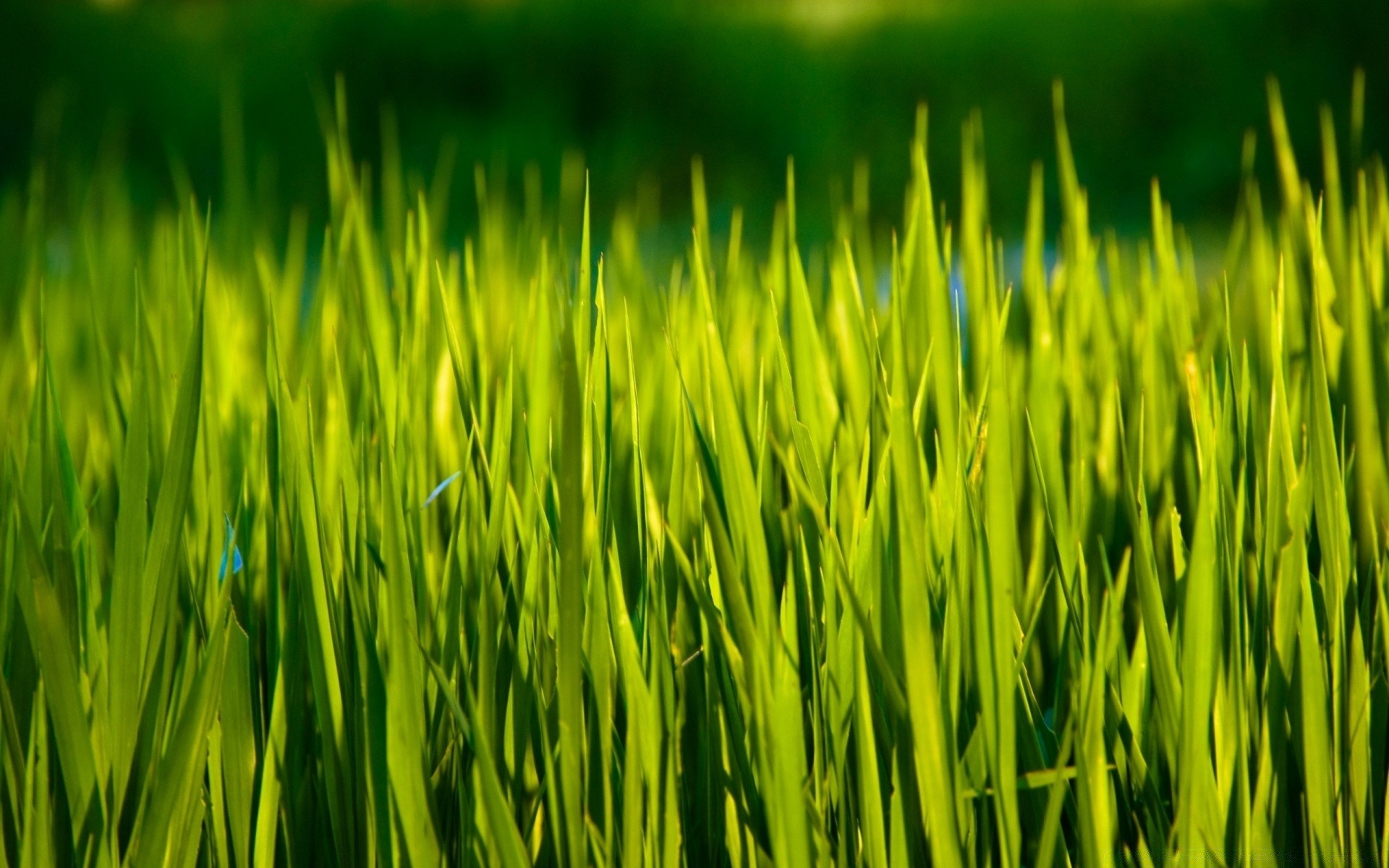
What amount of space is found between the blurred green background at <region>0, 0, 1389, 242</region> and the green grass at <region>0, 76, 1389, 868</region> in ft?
11.4

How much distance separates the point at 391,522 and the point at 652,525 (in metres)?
0.14

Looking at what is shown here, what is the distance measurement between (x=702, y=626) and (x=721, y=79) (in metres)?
3.83

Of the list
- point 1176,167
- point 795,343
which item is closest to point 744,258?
point 795,343

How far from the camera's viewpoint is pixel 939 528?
38 cm

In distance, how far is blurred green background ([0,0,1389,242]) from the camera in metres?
3.85

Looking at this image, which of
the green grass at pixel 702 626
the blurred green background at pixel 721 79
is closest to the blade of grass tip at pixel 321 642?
the green grass at pixel 702 626

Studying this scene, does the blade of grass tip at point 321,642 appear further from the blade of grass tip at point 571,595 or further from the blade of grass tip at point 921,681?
the blade of grass tip at point 921,681

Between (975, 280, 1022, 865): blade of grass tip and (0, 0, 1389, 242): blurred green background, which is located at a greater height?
(0, 0, 1389, 242): blurred green background

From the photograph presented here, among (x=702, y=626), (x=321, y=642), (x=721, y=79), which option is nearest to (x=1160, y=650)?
(x=702, y=626)

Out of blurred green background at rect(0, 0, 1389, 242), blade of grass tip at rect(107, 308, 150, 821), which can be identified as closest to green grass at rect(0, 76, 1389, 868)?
blade of grass tip at rect(107, 308, 150, 821)

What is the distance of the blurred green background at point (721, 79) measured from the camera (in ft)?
12.6

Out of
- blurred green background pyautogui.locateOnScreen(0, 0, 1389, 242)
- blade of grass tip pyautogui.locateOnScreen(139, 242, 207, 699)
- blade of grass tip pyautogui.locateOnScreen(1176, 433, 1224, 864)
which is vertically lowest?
blade of grass tip pyautogui.locateOnScreen(1176, 433, 1224, 864)

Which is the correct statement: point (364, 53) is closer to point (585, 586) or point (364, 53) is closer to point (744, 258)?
point (744, 258)

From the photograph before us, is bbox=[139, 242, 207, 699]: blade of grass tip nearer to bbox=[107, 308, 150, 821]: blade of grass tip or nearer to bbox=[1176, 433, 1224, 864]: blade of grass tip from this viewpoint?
bbox=[107, 308, 150, 821]: blade of grass tip
